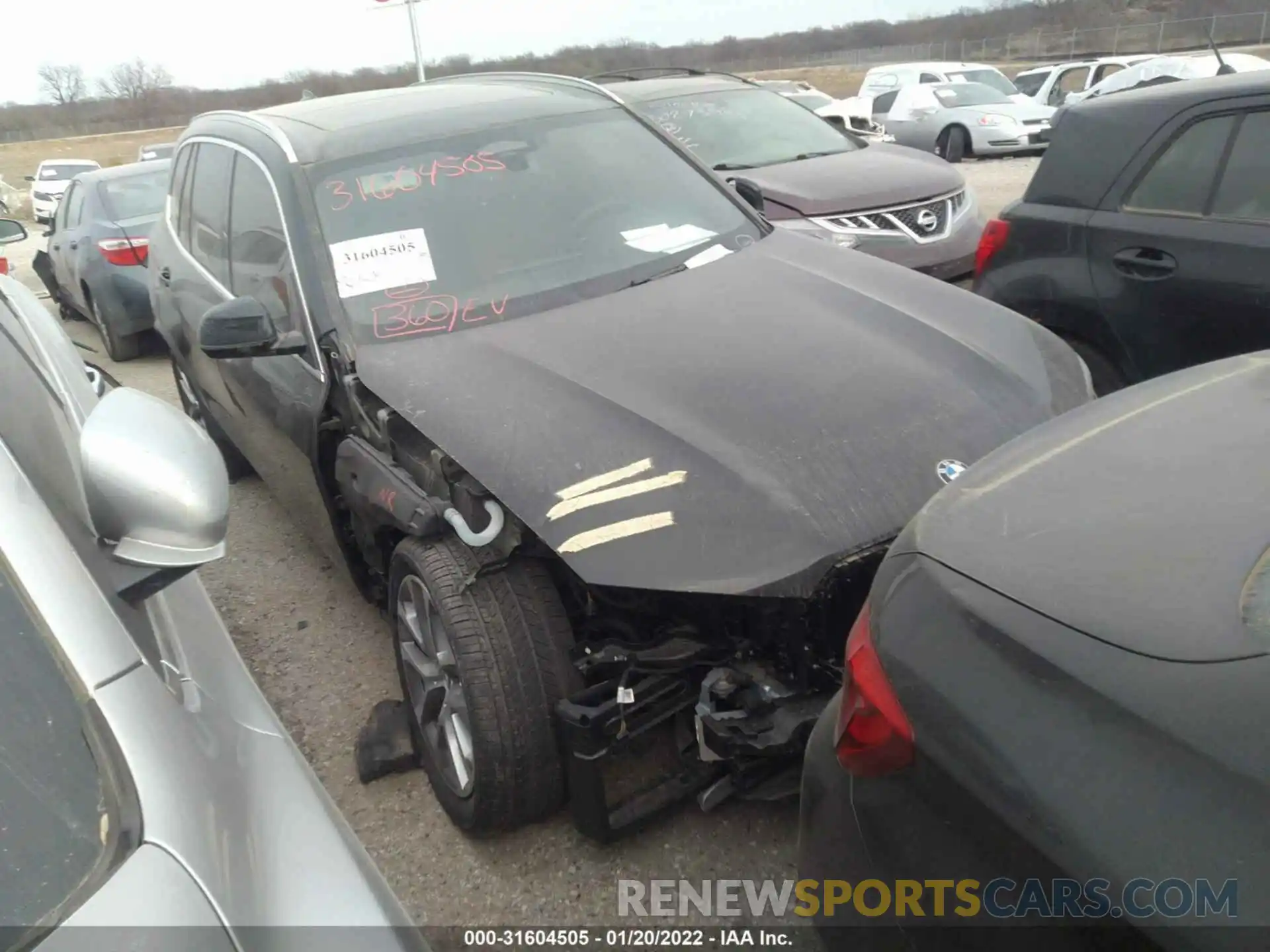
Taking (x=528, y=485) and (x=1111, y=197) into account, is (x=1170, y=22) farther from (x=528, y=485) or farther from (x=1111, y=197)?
(x=528, y=485)

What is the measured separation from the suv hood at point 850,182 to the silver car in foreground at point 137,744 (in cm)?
516

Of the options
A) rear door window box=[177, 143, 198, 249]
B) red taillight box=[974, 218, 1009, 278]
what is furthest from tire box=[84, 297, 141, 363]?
red taillight box=[974, 218, 1009, 278]

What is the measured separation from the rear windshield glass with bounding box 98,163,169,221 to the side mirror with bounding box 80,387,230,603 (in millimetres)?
7805

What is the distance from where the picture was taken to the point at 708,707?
2189mm

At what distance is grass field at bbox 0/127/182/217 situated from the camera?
3450 centimetres

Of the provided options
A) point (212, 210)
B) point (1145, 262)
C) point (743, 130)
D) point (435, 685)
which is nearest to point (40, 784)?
point (435, 685)

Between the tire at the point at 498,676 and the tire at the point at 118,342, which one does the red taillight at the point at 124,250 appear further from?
the tire at the point at 498,676

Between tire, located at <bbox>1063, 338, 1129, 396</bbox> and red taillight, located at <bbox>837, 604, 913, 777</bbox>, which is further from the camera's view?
tire, located at <bbox>1063, 338, 1129, 396</bbox>

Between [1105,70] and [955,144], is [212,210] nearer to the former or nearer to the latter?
[955,144]

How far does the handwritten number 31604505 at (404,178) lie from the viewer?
3.25 meters

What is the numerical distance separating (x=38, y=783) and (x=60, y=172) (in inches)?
999

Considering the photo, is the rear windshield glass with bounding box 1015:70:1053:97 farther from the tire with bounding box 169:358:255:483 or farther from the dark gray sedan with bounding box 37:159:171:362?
the tire with bounding box 169:358:255:483

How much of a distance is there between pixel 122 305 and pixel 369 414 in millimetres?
6434

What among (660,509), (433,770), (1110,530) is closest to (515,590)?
(660,509)
